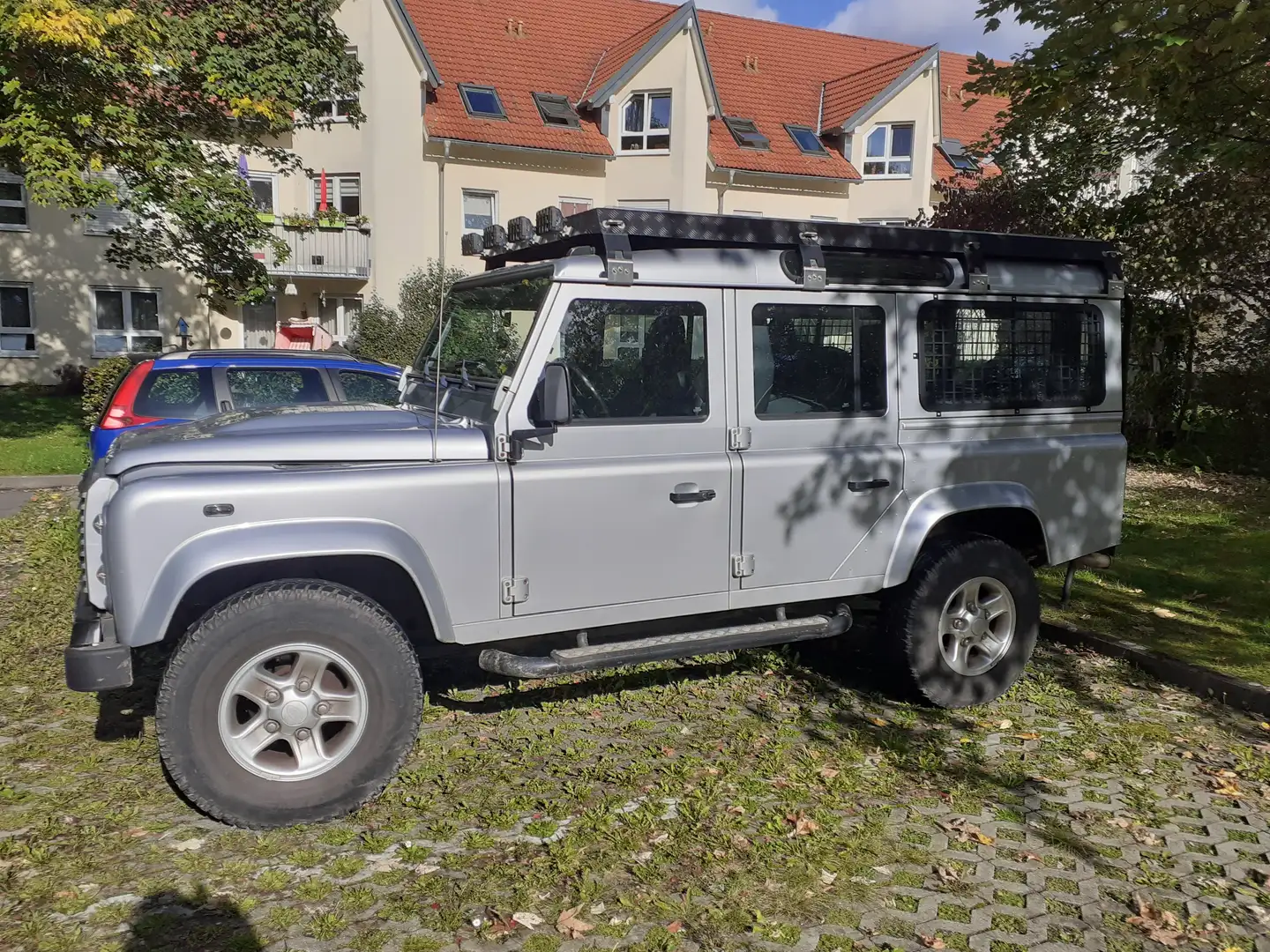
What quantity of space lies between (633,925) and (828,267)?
3096mm

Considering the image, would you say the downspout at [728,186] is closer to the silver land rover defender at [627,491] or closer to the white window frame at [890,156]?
the white window frame at [890,156]

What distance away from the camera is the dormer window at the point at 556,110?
26.2 meters

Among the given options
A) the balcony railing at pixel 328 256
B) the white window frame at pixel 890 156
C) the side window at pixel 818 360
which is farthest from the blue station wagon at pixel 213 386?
the white window frame at pixel 890 156

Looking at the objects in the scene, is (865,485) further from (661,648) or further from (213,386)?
(213,386)

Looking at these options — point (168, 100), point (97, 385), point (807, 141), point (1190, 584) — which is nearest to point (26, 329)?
point (97, 385)

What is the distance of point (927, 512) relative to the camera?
5.10 meters

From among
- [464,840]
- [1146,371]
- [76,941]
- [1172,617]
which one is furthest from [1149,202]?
[76,941]

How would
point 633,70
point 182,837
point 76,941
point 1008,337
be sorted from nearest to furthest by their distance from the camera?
point 76,941, point 182,837, point 1008,337, point 633,70

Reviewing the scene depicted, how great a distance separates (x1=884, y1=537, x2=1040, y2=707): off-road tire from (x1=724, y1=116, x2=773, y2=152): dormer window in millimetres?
24316

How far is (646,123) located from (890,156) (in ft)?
24.7

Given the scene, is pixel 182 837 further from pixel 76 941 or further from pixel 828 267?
pixel 828 267

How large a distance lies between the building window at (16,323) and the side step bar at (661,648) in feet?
82.3

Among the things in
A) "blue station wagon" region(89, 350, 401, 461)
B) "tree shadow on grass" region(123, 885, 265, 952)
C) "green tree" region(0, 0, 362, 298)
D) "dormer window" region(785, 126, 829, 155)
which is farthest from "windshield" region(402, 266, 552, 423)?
"dormer window" region(785, 126, 829, 155)

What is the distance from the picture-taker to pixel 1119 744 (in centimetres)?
489
